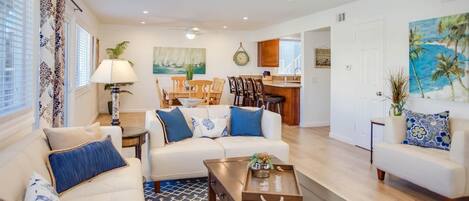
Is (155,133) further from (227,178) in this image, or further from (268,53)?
(268,53)

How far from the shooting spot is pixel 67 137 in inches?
97.0

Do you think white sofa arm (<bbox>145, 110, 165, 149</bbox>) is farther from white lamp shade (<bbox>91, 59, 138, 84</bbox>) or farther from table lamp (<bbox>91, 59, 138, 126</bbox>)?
white lamp shade (<bbox>91, 59, 138, 84</bbox>)

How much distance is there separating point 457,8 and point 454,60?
0.59 m

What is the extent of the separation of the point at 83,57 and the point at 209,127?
3787mm

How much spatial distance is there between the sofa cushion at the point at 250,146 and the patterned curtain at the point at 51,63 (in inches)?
69.3

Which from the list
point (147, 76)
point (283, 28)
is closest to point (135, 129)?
point (283, 28)

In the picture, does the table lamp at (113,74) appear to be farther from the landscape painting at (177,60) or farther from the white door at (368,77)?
the landscape painting at (177,60)

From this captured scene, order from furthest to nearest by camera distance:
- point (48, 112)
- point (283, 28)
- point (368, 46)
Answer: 1. point (283, 28)
2. point (368, 46)
3. point (48, 112)

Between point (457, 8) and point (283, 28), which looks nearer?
point (457, 8)

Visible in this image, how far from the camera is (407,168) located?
334cm

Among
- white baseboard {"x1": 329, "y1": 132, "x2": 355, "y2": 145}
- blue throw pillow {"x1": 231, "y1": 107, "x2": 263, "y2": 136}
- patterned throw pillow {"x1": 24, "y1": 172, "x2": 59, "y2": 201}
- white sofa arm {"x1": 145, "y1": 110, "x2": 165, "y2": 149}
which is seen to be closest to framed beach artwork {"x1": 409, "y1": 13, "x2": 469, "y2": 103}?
white baseboard {"x1": 329, "y1": 132, "x2": 355, "y2": 145}

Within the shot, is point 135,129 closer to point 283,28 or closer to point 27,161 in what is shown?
point 27,161

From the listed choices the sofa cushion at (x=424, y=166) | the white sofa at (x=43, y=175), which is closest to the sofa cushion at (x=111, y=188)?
the white sofa at (x=43, y=175)

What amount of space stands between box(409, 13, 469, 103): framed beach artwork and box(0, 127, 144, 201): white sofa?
11.8 feet
